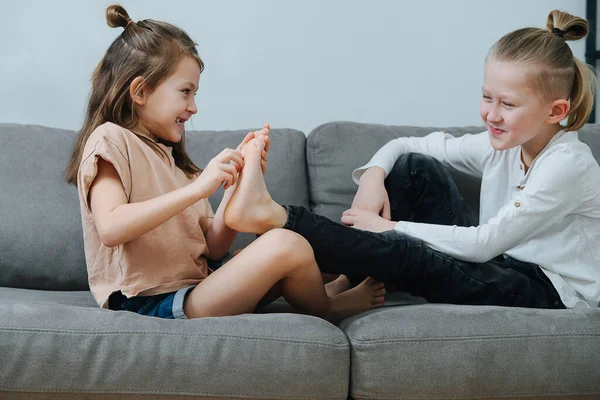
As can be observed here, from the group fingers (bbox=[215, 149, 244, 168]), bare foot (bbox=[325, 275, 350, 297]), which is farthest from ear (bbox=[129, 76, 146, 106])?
bare foot (bbox=[325, 275, 350, 297])

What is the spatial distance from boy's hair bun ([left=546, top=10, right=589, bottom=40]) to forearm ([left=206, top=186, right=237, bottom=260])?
833mm

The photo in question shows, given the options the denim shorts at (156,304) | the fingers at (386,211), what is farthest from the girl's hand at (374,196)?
the denim shorts at (156,304)

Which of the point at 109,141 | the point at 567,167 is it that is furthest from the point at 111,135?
the point at 567,167

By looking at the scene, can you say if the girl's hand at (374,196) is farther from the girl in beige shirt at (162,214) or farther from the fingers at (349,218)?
the girl in beige shirt at (162,214)

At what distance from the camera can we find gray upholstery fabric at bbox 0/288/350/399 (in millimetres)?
1201

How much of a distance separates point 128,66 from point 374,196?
64cm

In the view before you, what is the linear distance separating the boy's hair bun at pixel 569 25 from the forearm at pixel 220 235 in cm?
83

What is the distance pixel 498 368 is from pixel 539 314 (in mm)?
152

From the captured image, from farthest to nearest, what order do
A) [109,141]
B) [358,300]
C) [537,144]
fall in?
[537,144] → [358,300] → [109,141]

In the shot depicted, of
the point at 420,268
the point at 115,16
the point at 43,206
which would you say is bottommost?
the point at 420,268

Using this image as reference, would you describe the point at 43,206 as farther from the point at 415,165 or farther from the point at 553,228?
the point at 553,228

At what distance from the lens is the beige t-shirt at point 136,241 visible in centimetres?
146

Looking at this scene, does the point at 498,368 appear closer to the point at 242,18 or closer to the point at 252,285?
the point at 252,285

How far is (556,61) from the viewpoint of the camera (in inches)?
63.7
